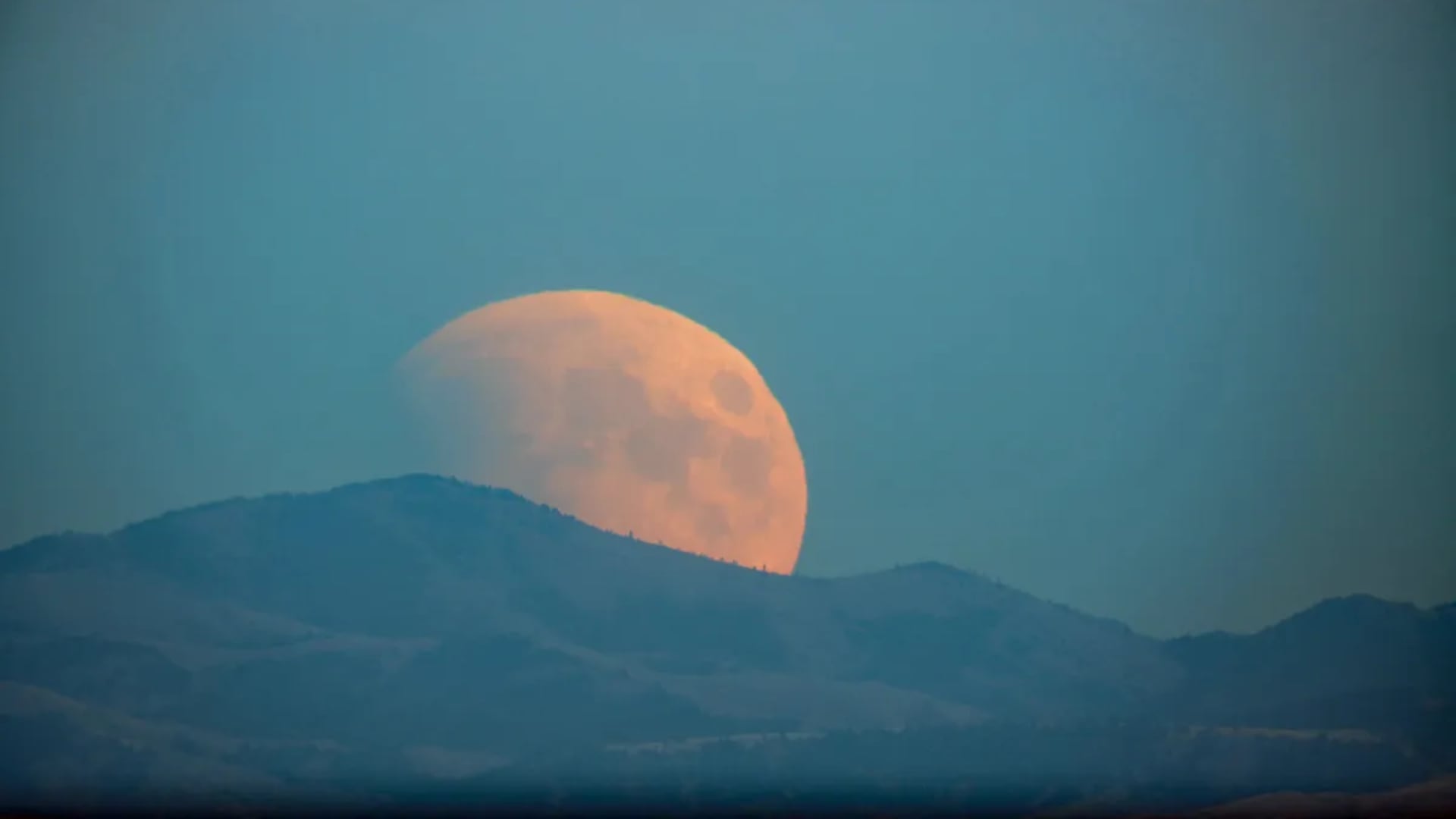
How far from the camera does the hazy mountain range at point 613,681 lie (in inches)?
413

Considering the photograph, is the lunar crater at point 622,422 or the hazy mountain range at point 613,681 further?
the lunar crater at point 622,422

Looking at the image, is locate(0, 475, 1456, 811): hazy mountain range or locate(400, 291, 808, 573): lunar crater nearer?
locate(0, 475, 1456, 811): hazy mountain range

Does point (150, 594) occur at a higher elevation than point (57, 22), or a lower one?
lower

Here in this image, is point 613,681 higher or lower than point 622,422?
lower

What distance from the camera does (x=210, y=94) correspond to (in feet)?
36.0

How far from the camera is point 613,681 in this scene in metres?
10.8

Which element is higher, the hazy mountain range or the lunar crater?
the lunar crater

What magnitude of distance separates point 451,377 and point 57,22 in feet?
11.2

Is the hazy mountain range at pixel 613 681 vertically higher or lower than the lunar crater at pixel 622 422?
lower

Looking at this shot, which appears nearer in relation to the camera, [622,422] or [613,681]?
[613,681]

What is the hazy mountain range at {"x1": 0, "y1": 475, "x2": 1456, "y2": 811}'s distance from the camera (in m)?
10.5

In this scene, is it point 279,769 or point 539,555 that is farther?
point 539,555

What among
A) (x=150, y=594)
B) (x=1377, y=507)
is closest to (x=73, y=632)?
(x=150, y=594)

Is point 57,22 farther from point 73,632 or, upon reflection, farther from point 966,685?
point 966,685
